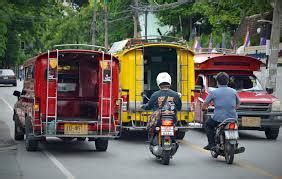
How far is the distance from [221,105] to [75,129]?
3.00 meters

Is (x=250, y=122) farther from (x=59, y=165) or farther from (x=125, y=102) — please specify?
(x=59, y=165)

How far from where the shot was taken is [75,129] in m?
13.4

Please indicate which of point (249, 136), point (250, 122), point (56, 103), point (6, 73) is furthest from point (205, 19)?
point (56, 103)

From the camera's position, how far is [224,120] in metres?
12.5

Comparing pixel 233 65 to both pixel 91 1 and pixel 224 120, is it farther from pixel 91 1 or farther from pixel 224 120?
pixel 91 1

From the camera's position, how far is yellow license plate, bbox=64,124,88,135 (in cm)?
1334

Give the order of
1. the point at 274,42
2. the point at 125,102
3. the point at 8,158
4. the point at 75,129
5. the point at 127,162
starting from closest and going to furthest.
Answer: the point at 127,162, the point at 8,158, the point at 75,129, the point at 125,102, the point at 274,42

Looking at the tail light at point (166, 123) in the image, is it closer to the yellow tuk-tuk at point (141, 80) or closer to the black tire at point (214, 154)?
the black tire at point (214, 154)

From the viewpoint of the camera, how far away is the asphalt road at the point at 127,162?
11000 mm

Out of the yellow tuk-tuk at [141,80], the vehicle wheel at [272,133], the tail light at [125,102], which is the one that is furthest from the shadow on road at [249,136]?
the tail light at [125,102]

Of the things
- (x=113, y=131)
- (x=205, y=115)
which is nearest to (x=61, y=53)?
(x=113, y=131)

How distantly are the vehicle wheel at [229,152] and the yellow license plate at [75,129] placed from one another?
9.60 ft

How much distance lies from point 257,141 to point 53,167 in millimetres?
6920

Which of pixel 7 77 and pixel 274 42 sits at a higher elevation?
pixel 274 42
